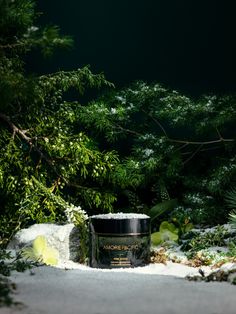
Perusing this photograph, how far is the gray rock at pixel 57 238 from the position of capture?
9.14 ft

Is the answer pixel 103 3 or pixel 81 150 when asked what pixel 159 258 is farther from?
pixel 103 3

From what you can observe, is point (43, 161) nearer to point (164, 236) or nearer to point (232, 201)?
point (164, 236)

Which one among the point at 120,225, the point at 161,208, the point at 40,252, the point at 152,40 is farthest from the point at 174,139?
the point at 40,252

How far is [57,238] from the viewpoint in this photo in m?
2.80

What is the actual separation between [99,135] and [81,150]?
0.57 metres

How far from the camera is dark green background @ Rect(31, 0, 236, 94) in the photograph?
3.73 m

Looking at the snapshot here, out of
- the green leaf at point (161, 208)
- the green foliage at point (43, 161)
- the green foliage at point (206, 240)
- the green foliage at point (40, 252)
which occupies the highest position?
the green foliage at point (43, 161)

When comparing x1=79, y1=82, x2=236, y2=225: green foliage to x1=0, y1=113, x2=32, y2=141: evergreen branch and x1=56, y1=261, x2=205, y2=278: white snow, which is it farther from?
x1=56, y1=261, x2=205, y2=278: white snow

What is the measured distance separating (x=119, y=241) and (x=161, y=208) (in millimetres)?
727

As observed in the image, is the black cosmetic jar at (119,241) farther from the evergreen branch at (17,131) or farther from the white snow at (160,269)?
the evergreen branch at (17,131)

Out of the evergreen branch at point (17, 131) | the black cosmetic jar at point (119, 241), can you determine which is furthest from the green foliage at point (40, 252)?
the evergreen branch at point (17, 131)

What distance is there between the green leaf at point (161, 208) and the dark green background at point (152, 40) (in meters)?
0.90

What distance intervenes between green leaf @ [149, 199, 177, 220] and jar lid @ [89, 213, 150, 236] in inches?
23.8

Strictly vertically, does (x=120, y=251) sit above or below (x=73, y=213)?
below
